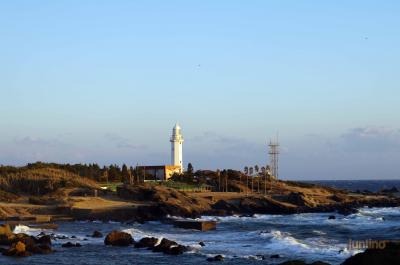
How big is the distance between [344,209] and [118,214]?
98.2 feet

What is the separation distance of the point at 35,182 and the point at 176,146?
31.2 meters

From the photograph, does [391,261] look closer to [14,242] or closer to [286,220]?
[14,242]

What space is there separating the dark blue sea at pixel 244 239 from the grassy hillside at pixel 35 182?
23.2 meters

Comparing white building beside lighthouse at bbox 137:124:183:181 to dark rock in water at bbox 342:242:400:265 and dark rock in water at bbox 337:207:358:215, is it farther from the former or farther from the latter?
dark rock in water at bbox 342:242:400:265

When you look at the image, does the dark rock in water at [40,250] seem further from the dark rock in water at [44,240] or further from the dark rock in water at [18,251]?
the dark rock in water at [44,240]

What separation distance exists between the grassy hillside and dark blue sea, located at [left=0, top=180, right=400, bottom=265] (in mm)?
23229

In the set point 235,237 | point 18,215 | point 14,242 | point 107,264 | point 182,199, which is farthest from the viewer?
point 182,199

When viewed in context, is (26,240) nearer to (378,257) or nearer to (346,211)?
(378,257)

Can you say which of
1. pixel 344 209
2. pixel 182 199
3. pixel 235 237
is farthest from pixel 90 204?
pixel 344 209

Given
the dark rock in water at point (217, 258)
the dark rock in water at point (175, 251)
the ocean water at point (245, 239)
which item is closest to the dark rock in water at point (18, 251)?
the ocean water at point (245, 239)

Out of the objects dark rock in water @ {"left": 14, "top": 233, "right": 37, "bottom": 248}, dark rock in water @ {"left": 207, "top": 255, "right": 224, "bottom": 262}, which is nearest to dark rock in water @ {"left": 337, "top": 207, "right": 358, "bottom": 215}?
dark rock in water @ {"left": 207, "top": 255, "right": 224, "bottom": 262}

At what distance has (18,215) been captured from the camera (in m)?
64.6

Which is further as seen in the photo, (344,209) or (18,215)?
(344,209)

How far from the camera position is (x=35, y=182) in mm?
86812
